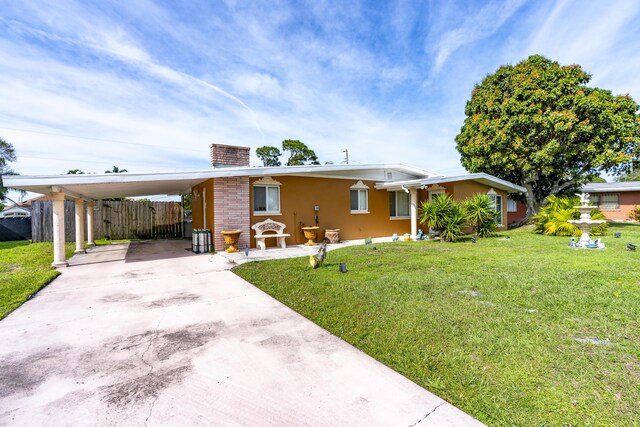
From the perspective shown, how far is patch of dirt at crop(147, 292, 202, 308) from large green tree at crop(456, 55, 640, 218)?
1714 cm

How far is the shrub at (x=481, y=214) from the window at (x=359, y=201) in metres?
4.03

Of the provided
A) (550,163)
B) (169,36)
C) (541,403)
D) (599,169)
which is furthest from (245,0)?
(599,169)

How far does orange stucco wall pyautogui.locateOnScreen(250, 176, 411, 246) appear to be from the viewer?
36.8 ft

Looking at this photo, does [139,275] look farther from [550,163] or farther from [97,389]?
[550,163]

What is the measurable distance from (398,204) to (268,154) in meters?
24.1

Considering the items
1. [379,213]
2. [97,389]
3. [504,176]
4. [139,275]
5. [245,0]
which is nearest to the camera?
[97,389]

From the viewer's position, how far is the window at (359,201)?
42.5 feet

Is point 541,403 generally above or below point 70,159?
below

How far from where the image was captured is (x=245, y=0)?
8180mm

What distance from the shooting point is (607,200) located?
79.7 ft

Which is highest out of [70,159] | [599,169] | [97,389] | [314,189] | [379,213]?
[70,159]

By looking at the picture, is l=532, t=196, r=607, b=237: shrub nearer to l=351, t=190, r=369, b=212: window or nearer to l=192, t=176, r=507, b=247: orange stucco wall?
l=192, t=176, r=507, b=247: orange stucco wall

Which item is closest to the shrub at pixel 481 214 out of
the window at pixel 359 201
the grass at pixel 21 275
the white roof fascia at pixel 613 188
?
the window at pixel 359 201

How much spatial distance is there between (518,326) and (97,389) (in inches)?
166
